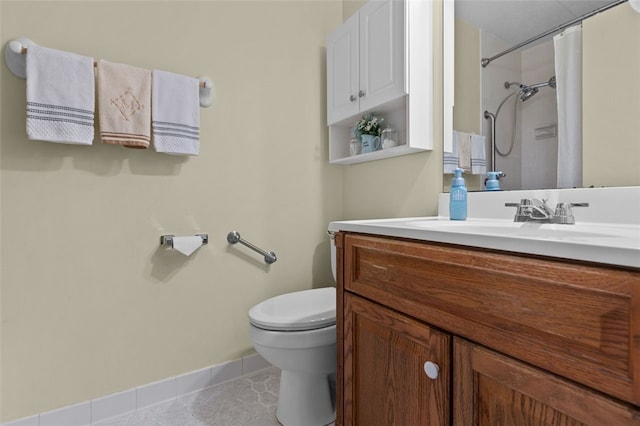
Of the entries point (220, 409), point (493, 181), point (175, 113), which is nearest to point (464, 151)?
point (493, 181)

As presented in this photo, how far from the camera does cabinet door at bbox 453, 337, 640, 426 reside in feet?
1.68

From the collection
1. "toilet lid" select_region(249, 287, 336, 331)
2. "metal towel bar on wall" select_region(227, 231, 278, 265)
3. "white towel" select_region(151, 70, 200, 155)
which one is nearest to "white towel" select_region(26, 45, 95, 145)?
"white towel" select_region(151, 70, 200, 155)

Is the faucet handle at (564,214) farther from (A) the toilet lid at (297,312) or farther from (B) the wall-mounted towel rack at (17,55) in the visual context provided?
(B) the wall-mounted towel rack at (17,55)

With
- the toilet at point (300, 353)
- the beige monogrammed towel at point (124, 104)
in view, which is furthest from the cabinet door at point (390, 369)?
the beige monogrammed towel at point (124, 104)

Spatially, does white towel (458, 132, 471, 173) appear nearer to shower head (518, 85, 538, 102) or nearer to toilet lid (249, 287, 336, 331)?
shower head (518, 85, 538, 102)

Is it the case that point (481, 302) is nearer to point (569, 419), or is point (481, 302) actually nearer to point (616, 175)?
point (569, 419)

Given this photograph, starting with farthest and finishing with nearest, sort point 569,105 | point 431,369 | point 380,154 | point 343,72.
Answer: point 343,72
point 380,154
point 569,105
point 431,369

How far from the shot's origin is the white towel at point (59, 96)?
3.80 ft

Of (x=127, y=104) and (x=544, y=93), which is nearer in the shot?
(x=544, y=93)

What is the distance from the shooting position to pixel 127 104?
51.7 inches

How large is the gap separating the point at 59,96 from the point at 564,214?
1.72 metres

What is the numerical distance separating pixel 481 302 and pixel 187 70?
5.06ft

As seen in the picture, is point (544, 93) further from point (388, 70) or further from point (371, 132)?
point (371, 132)

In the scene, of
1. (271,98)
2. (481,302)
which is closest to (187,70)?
(271,98)
